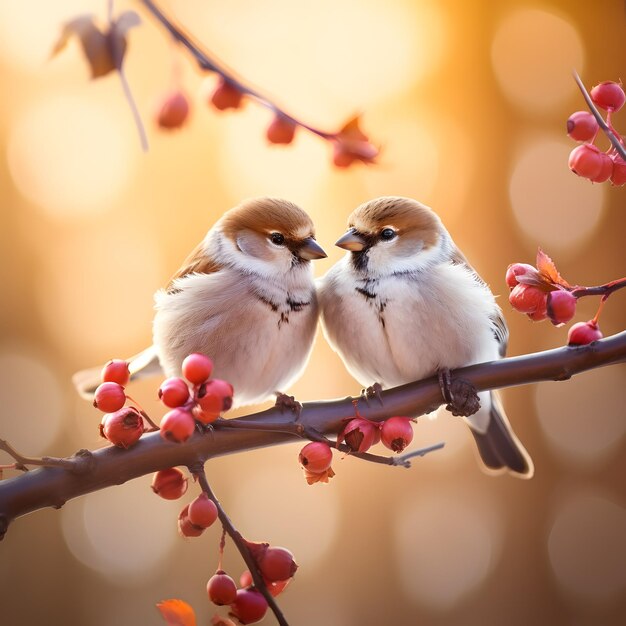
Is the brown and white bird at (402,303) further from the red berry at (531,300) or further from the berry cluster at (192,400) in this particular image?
the berry cluster at (192,400)

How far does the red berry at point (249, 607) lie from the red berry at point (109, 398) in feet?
0.65

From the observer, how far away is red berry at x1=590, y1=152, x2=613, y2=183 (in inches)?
26.3

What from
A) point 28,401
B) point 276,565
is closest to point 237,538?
point 276,565

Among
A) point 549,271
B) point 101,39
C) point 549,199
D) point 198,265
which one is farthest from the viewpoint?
point 549,199

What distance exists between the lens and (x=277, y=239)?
3.36 feet

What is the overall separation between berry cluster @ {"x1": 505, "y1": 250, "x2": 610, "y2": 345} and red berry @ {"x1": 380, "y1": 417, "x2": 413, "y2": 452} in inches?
5.5

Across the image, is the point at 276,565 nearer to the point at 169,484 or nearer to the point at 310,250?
the point at 169,484

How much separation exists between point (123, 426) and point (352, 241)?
464 mm

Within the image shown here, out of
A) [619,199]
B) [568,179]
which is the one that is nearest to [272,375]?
[568,179]

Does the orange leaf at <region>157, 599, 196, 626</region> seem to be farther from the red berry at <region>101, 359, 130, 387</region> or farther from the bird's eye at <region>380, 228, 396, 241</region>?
the bird's eye at <region>380, 228, 396, 241</region>

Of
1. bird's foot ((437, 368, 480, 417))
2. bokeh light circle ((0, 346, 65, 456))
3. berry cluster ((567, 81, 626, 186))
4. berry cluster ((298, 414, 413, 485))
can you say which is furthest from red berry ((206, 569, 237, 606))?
bokeh light circle ((0, 346, 65, 456))

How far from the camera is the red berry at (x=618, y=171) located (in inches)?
26.6

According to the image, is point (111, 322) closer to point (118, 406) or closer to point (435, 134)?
point (435, 134)

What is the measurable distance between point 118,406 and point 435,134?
111 centimetres
